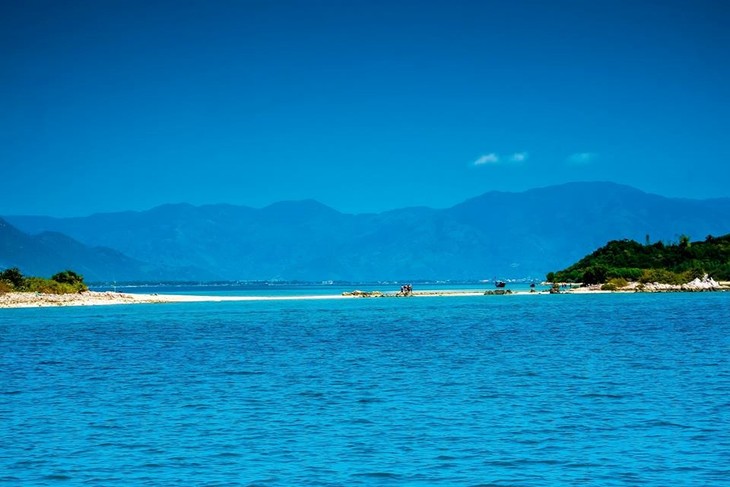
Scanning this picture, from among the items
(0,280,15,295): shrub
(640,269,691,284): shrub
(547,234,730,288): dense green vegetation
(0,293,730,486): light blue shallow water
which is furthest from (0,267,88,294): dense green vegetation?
(640,269,691,284): shrub

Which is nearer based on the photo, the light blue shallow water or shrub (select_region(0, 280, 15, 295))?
the light blue shallow water

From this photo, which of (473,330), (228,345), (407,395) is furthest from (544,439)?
(473,330)

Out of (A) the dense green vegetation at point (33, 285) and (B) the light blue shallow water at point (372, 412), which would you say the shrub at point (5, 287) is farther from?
(B) the light blue shallow water at point (372, 412)

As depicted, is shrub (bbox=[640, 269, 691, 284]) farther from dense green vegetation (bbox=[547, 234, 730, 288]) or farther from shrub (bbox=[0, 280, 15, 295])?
shrub (bbox=[0, 280, 15, 295])

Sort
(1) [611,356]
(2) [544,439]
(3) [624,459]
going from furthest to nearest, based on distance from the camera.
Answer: (1) [611,356] < (2) [544,439] < (3) [624,459]

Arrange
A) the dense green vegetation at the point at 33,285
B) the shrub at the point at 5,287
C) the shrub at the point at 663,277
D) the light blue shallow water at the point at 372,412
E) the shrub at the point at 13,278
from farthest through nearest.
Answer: the shrub at the point at 663,277, the shrub at the point at 13,278, the dense green vegetation at the point at 33,285, the shrub at the point at 5,287, the light blue shallow water at the point at 372,412

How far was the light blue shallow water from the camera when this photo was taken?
74.5ft

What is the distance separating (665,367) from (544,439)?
1988 centimetres

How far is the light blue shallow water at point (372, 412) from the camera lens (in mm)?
22703

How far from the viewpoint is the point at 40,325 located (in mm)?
89375

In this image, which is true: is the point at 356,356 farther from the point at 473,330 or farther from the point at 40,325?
the point at 40,325

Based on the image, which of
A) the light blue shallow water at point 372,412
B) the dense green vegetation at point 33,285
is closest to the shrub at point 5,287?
the dense green vegetation at point 33,285

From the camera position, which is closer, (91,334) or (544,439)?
(544,439)

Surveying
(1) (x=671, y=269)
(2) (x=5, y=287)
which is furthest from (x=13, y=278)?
(1) (x=671, y=269)
